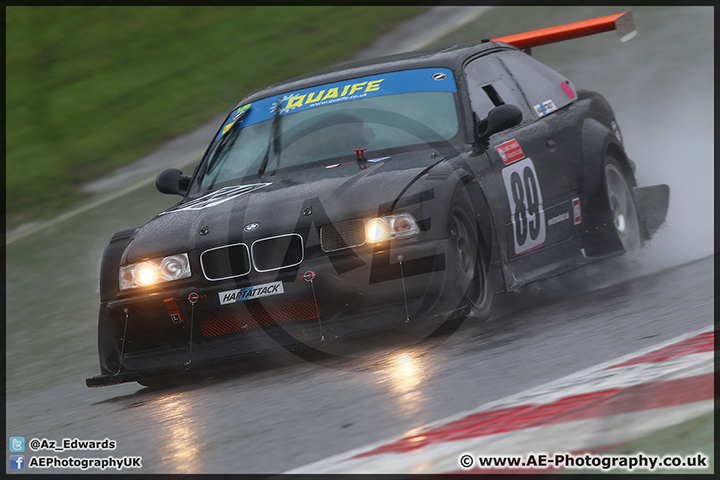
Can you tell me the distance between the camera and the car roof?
604 centimetres

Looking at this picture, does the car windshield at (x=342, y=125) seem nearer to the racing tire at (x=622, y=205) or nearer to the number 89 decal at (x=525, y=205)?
the number 89 decal at (x=525, y=205)

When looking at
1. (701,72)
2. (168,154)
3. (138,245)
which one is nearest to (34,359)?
(138,245)

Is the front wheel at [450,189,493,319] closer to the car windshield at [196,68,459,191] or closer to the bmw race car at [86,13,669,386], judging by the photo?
the bmw race car at [86,13,669,386]

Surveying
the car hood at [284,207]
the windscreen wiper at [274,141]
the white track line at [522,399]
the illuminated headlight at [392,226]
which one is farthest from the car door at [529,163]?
the white track line at [522,399]

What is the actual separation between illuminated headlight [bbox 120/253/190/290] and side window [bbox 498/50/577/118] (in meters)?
2.58

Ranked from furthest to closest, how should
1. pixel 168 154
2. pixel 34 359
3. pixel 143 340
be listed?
pixel 168 154 < pixel 34 359 < pixel 143 340

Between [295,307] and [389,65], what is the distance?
2.10 m

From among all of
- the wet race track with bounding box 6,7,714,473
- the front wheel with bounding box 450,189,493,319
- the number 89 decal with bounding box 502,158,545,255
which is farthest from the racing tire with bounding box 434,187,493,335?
the number 89 decal with bounding box 502,158,545,255

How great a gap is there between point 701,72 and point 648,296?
24.1 ft

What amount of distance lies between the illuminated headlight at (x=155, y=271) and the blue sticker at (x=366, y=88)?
61.3 inches

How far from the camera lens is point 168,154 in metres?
12.0

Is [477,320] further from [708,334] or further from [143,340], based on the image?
[143,340]

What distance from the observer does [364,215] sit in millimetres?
4570

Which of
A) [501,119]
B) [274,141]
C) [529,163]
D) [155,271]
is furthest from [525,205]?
[155,271]
